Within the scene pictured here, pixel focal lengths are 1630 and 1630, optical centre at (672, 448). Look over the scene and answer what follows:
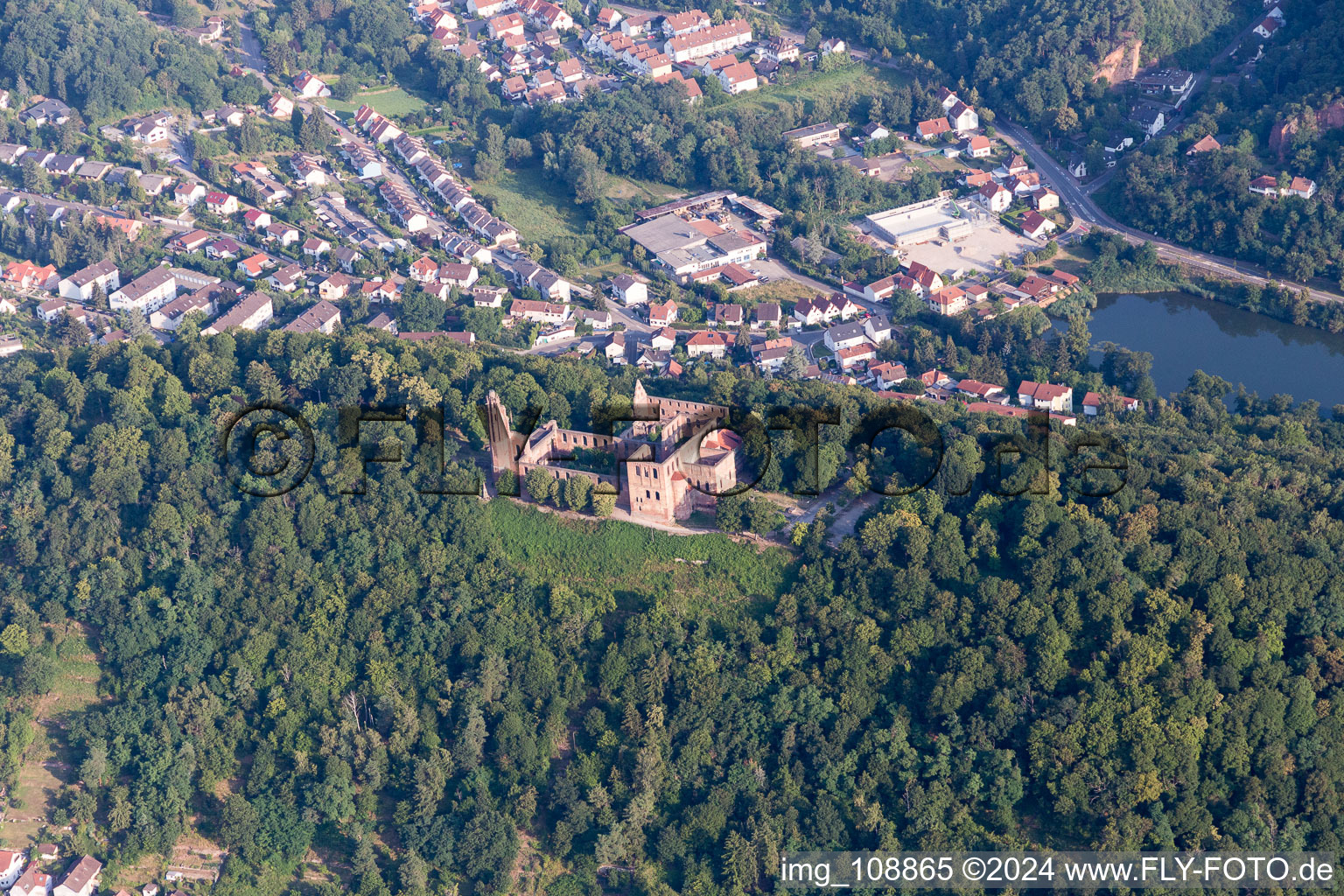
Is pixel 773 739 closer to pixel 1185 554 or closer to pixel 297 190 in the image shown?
pixel 1185 554

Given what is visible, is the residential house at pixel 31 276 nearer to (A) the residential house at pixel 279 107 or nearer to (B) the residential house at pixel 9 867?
(A) the residential house at pixel 279 107

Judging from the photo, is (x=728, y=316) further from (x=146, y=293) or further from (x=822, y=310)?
(x=146, y=293)

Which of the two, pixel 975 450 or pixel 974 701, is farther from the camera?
pixel 975 450

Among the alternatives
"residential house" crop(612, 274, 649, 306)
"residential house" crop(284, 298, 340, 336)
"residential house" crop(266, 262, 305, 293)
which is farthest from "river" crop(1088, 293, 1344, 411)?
"residential house" crop(266, 262, 305, 293)

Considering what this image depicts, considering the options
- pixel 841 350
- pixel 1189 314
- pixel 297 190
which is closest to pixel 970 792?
pixel 841 350

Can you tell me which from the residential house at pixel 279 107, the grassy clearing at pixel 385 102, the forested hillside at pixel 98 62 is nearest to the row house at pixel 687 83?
the grassy clearing at pixel 385 102

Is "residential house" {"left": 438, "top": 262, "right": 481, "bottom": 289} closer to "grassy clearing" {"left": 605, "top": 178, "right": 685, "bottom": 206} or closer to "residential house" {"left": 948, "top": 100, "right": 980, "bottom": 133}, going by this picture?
"grassy clearing" {"left": 605, "top": 178, "right": 685, "bottom": 206}
